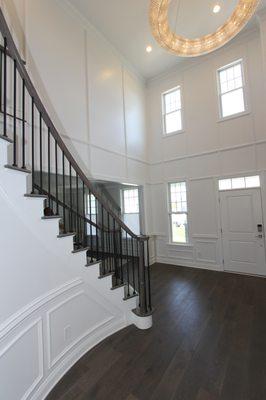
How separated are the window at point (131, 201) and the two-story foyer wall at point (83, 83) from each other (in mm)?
942

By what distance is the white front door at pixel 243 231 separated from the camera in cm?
467

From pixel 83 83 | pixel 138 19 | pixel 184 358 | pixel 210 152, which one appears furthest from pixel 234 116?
pixel 184 358

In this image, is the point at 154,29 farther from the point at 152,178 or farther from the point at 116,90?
the point at 152,178

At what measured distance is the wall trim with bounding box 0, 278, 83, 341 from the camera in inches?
59.3

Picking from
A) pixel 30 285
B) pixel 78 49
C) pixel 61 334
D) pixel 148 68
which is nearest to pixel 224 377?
pixel 61 334

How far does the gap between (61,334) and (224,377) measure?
66.5 inches

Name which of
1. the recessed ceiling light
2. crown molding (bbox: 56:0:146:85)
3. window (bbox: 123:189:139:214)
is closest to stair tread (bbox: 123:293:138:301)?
window (bbox: 123:189:139:214)

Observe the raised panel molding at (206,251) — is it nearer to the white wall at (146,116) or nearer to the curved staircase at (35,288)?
the white wall at (146,116)

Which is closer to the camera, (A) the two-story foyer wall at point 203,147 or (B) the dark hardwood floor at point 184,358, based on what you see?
(B) the dark hardwood floor at point 184,358

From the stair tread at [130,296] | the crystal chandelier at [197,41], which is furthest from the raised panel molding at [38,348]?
the crystal chandelier at [197,41]

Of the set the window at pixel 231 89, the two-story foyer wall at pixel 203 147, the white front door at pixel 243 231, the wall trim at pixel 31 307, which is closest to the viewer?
the wall trim at pixel 31 307

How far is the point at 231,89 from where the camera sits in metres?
5.15

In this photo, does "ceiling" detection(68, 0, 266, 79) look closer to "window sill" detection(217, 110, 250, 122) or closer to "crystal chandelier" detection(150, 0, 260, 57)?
"crystal chandelier" detection(150, 0, 260, 57)

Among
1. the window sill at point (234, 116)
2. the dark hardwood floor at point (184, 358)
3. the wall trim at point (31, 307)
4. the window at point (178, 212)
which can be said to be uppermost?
the window sill at point (234, 116)
